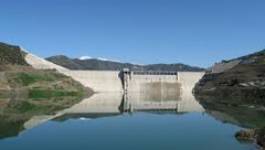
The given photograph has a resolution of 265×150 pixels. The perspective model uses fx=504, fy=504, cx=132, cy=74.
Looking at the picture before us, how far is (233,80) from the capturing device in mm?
135875

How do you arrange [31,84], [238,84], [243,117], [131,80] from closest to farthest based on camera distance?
[243,117] < [31,84] < [238,84] < [131,80]

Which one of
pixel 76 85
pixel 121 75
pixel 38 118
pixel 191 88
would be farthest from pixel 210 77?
pixel 38 118

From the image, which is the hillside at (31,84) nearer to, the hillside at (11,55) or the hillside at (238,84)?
the hillside at (11,55)

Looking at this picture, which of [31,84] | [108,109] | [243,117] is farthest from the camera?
[31,84]

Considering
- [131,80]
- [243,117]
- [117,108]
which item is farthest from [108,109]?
[131,80]

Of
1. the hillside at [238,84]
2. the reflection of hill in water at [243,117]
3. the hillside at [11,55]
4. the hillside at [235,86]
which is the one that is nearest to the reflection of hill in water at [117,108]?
the hillside at [235,86]

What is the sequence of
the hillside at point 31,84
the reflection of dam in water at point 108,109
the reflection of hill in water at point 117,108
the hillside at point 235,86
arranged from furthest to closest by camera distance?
the hillside at point 31,84
the hillside at point 235,86
the reflection of hill in water at point 117,108
the reflection of dam in water at point 108,109

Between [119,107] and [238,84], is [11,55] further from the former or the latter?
[119,107]

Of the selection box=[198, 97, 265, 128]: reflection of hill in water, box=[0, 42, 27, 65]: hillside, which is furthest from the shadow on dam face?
box=[198, 97, 265, 128]: reflection of hill in water

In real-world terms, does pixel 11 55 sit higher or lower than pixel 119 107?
higher

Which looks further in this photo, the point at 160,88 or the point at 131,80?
the point at 160,88

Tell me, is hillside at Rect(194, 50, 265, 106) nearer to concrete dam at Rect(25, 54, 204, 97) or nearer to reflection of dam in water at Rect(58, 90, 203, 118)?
concrete dam at Rect(25, 54, 204, 97)

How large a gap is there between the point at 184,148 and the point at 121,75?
441 ft

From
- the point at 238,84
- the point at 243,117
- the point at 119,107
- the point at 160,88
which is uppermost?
the point at 160,88
